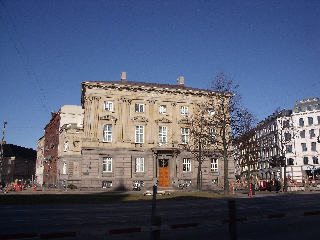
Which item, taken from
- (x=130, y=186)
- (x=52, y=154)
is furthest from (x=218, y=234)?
(x=52, y=154)

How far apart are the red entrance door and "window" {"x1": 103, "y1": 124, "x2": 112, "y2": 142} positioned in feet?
27.0

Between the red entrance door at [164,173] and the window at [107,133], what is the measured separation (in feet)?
27.0

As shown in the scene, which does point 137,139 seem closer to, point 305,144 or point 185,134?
point 185,134

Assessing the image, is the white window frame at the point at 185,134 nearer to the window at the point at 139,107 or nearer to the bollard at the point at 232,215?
the window at the point at 139,107

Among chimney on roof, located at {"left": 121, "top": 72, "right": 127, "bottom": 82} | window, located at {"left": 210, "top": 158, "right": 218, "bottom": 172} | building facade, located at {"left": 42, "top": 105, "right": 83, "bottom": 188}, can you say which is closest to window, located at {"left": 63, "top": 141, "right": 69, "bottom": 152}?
building facade, located at {"left": 42, "top": 105, "right": 83, "bottom": 188}

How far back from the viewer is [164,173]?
43.6 meters

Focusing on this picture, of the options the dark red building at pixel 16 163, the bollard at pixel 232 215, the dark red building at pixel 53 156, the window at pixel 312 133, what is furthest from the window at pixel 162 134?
the dark red building at pixel 16 163

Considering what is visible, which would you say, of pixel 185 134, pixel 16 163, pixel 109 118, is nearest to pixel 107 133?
pixel 109 118

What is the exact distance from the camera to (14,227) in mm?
11406

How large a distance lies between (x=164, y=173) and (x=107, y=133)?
1016 centimetres

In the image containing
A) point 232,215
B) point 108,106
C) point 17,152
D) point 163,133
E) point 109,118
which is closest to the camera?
point 232,215

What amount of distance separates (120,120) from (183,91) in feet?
35.7

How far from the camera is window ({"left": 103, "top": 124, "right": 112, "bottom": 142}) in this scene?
42312 millimetres

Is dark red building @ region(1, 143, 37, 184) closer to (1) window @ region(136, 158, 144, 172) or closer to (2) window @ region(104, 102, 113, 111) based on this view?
(2) window @ region(104, 102, 113, 111)
